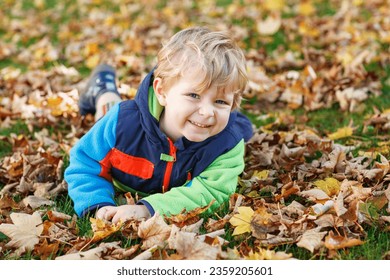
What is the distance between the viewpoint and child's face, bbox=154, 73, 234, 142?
289 cm

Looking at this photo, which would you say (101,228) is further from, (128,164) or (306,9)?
(306,9)

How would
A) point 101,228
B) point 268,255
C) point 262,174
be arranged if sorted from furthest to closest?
point 262,174, point 101,228, point 268,255

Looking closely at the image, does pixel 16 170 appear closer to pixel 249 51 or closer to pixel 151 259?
pixel 151 259

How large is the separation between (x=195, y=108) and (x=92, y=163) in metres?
0.76

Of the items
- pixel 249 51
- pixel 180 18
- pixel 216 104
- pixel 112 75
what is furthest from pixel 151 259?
pixel 180 18

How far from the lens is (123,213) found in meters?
2.96

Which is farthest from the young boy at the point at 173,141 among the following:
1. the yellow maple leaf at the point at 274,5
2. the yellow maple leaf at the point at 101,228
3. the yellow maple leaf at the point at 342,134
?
the yellow maple leaf at the point at 274,5

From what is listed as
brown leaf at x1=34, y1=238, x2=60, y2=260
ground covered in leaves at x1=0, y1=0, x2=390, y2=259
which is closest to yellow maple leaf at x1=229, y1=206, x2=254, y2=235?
ground covered in leaves at x1=0, y1=0, x2=390, y2=259

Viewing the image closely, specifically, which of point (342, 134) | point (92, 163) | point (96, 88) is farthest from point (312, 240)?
point (96, 88)

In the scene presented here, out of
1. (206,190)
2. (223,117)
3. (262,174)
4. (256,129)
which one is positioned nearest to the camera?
(223,117)

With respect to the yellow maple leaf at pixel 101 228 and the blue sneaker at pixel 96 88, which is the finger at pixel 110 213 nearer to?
the yellow maple leaf at pixel 101 228

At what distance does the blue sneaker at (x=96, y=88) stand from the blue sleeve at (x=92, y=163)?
1.24 m

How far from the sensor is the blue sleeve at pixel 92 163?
10.5ft

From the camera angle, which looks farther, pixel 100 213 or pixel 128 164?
pixel 128 164
